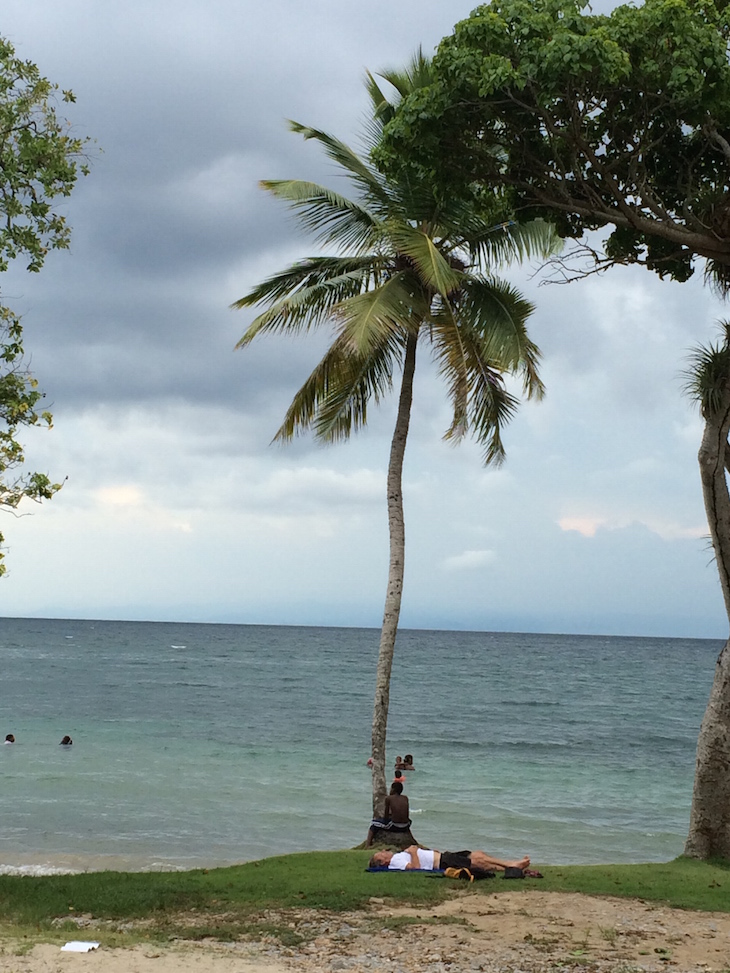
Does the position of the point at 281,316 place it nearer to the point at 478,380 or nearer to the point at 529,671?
the point at 478,380

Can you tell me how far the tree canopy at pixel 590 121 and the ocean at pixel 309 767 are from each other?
13.9 m

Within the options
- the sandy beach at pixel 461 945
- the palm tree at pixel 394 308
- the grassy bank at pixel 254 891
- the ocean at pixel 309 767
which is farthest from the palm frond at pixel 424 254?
the ocean at pixel 309 767

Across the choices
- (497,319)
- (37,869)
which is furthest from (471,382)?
(37,869)

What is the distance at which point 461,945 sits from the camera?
8.73 m

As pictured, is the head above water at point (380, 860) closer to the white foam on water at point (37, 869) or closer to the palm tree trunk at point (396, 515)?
the palm tree trunk at point (396, 515)

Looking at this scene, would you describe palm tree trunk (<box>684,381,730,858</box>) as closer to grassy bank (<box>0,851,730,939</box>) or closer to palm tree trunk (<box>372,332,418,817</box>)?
grassy bank (<box>0,851,730,939</box>)

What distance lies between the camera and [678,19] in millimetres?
8586

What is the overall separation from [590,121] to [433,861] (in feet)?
29.7

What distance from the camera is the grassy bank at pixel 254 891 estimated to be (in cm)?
967

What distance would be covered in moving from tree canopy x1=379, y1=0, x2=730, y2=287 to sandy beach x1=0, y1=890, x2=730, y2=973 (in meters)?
7.08

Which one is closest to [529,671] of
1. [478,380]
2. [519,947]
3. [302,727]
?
[302,727]

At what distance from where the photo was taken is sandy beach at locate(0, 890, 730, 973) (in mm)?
7910

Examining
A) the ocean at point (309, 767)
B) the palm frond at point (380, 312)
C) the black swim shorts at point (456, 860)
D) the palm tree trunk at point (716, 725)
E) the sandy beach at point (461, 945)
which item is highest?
the palm frond at point (380, 312)

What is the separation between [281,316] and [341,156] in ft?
9.81
